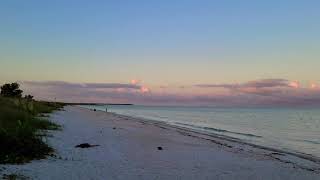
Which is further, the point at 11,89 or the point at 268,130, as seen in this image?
the point at 11,89

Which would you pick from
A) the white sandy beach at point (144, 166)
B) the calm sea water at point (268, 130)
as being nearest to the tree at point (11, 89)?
the calm sea water at point (268, 130)

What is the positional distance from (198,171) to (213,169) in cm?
94

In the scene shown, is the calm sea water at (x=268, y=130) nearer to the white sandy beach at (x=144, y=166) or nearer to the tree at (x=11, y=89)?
the white sandy beach at (x=144, y=166)

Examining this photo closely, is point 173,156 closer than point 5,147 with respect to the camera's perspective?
No

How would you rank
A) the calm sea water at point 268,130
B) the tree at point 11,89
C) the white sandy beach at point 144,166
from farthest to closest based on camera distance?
the tree at point 11,89 → the calm sea water at point 268,130 → the white sandy beach at point 144,166

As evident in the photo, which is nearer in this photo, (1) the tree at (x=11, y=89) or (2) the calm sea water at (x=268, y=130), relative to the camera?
(2) the calm sea water at (x=268, y=130)

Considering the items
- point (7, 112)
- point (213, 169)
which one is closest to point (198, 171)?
point (213, 169)

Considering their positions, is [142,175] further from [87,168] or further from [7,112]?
[7,112]

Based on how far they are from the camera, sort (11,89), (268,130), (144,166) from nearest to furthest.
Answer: (144,166) < (268,130) < (11,89)

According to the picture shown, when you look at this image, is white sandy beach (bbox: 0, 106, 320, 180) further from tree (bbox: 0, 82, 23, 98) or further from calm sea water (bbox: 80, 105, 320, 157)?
tree (bbox: 0, 82, 23, 98)

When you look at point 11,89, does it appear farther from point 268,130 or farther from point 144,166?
point 144,166

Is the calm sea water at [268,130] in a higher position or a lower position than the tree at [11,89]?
lower

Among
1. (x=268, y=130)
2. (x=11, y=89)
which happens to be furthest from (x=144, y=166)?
(x=11, y=89)

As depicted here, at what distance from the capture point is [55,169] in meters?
13.2
